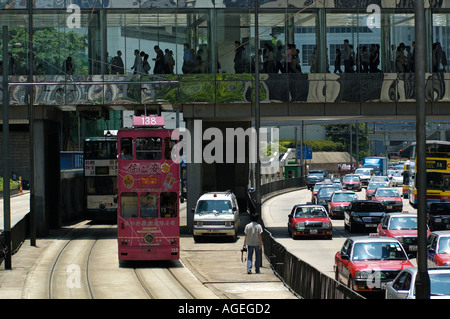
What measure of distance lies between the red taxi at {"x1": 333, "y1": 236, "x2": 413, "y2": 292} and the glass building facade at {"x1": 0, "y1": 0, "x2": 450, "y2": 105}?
736 inches

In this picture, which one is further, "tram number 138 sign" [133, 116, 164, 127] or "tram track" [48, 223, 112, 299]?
"tram number 138 sign" [133, 116, 164, 127]

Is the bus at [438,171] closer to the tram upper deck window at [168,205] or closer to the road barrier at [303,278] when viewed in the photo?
the road barrier at [303,278]

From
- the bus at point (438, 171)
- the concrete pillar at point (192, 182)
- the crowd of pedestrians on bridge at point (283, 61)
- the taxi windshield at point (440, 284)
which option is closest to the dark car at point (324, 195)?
the bus at point (438, 171)

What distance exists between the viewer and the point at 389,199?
164ft

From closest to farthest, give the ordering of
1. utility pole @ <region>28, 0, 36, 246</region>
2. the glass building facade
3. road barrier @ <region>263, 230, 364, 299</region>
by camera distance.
Answer: road barrier @ <region>263, 230, 364, 299</region>, utility pole @ <region>28, 0, 36, 246</region>, the glass building facade

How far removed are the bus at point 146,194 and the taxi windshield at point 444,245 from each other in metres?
8.66

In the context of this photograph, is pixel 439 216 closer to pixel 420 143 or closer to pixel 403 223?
pixel 403 223

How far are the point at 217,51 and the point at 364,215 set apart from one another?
10345 mm

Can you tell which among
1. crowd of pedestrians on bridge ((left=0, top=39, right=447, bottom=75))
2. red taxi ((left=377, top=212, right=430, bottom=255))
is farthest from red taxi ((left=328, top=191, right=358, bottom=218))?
red taxi ((left=377, top=212, right=430, bottom=255))

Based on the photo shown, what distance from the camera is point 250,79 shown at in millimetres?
39031

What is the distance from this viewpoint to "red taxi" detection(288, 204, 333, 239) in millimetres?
36188

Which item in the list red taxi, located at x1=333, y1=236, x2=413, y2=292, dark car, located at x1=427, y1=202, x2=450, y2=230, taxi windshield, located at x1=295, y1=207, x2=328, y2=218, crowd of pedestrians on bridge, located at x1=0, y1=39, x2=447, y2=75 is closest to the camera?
red taxi, located at x1=333, y1=236, x2=413, y2=292

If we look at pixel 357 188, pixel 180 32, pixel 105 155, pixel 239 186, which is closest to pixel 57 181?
pixel 105 155

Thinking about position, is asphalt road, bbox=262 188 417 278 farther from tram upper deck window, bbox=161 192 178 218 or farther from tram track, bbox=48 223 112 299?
tram track, bbox=48 223 112 299
